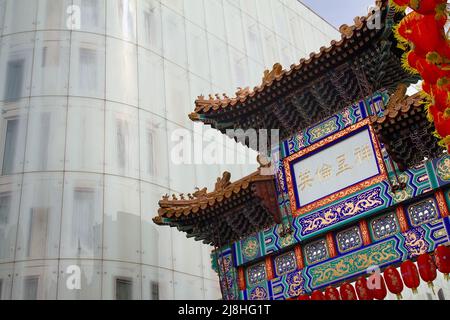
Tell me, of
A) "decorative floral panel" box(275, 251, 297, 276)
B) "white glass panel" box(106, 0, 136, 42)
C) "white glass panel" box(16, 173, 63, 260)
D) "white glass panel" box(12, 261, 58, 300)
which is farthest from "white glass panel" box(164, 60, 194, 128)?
"decorative floral panel" box(275, 251, 297, 276)

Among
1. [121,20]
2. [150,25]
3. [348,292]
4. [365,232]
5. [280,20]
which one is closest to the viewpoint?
[348,292]

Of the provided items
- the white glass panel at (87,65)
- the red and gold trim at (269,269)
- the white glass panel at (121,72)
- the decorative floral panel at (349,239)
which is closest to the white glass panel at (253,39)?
the white glass panel at (121,72)

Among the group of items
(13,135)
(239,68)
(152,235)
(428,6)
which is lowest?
(428,6)

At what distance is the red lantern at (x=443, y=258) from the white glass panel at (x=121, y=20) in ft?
45.9

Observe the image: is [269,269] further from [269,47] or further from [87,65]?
[269,47]

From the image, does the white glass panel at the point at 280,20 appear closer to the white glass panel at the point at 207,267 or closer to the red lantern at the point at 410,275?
the white glass panel at the point at 207,267

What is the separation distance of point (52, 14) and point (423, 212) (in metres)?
14.5

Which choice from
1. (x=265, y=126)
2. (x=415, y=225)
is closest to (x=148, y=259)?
(x=265, y=126)

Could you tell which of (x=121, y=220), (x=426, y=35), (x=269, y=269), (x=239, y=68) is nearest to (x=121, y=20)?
(x=239, y=68)

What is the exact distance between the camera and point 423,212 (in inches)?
341

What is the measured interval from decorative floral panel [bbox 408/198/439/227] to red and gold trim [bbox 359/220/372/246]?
0.77 m

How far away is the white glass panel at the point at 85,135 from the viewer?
15.7 meters

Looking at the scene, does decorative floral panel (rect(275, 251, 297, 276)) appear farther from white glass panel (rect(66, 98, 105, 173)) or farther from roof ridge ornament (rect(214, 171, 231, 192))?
white glass panel (rect(66, 98, 105, 173))
